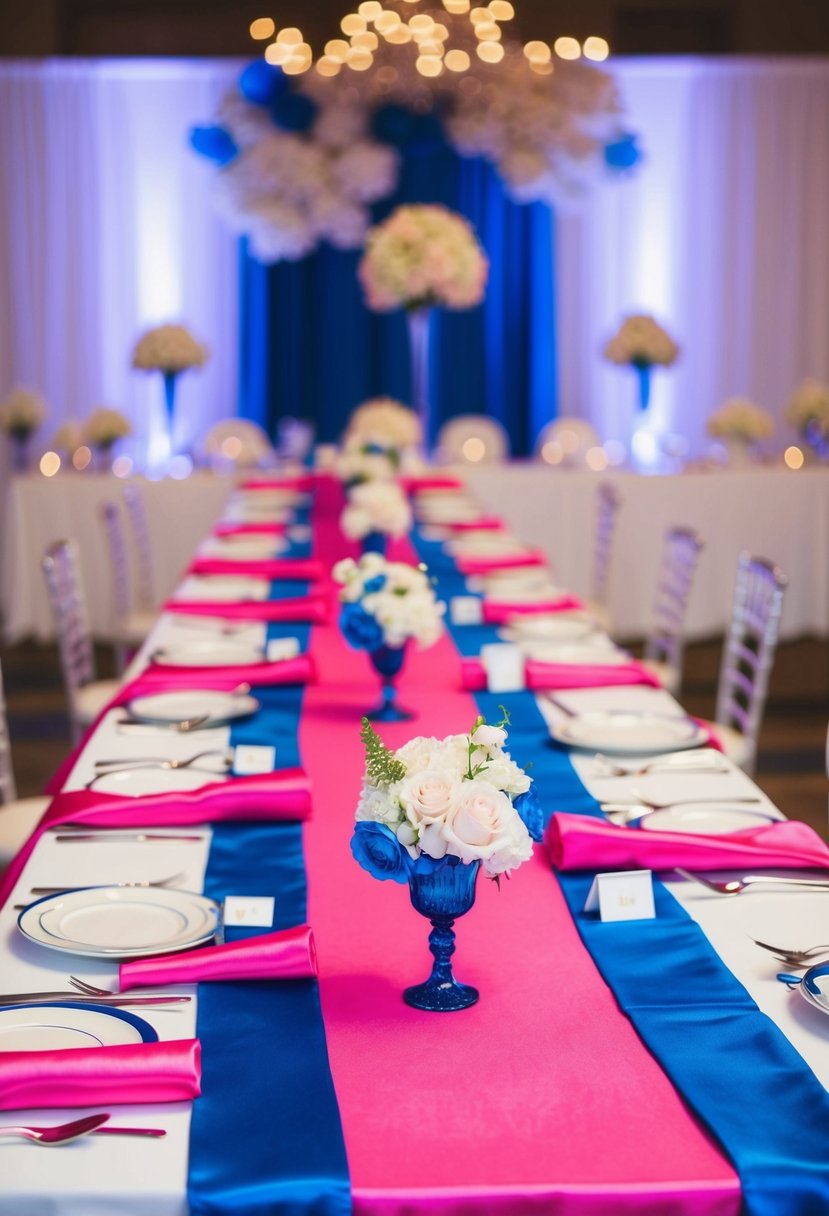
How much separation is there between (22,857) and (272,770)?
20.5 inches

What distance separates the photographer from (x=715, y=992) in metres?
1.58

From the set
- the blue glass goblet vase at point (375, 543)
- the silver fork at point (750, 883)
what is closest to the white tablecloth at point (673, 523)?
the blue glass goblet vase at point (375, 543)

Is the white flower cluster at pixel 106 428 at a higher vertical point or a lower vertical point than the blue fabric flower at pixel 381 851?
higher

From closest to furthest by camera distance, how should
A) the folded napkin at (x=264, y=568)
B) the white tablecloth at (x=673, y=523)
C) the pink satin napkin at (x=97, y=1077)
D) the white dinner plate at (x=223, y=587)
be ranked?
the pink satin napkin at (x=97, y=1077) → the white dinner plate at (x=223, y=587) → the folded napkin at (x=264, y=568) → the white tablecloth at (x=673, y=523)

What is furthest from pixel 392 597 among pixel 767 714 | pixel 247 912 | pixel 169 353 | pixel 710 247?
pixel 710 247

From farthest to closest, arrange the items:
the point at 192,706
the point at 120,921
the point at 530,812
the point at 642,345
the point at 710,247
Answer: the point at 710,247, the point at 642,345, the point at 192,706, the point at 120,921, the point at 530,812

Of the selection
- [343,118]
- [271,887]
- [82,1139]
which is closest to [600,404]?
[343,118]

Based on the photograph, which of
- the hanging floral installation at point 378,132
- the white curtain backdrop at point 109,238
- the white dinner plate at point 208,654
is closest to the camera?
the white dinner plate at point 208,654

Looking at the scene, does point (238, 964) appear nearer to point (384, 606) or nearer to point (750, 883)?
point (750, 883)

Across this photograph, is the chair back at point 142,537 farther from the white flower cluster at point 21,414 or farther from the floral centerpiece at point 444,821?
the floral centerpiece at point 444,821

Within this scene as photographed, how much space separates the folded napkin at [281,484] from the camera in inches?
260

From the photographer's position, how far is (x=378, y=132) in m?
7.98

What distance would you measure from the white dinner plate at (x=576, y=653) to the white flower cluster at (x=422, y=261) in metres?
3.46

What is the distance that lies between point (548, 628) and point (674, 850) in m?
1.72
